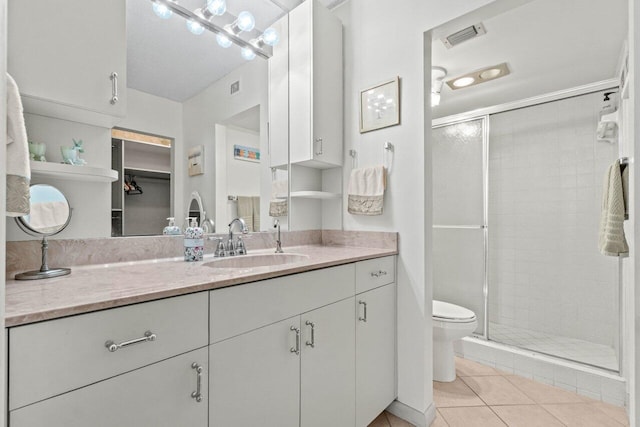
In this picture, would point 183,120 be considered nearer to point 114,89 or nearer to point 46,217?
point 114,89

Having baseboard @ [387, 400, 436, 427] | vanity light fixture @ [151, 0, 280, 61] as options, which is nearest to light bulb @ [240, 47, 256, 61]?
vanity light fixture @ [151, 0, 280, 61]

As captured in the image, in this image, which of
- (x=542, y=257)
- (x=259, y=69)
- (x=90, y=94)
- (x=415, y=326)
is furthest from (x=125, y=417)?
(x=542, y=257)

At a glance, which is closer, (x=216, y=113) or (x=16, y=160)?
(x=16, y=160)

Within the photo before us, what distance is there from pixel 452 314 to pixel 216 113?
2.02 m

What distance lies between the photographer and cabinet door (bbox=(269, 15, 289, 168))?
77.8 inches

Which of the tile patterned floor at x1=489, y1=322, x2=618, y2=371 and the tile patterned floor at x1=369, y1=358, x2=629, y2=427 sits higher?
the tile patterned floor at x1=489, y1=322, x2=618, y2=371

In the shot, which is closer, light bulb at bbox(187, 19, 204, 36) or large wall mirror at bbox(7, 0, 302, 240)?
large wall mirror at bbox(7, 0, 302, 240)

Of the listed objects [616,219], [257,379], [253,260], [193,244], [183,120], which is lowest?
[257,379]

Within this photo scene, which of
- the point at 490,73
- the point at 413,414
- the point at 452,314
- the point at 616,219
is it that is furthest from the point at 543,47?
the point at 413,414

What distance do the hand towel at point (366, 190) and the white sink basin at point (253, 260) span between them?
1.68 ft

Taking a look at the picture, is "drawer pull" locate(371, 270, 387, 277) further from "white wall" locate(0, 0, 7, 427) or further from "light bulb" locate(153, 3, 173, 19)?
"light bulb" locate(153, 3, 173, 19)

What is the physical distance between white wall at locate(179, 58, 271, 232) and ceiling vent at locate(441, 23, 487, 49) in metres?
1.18

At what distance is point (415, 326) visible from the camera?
1681mm

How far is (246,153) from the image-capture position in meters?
1.87
